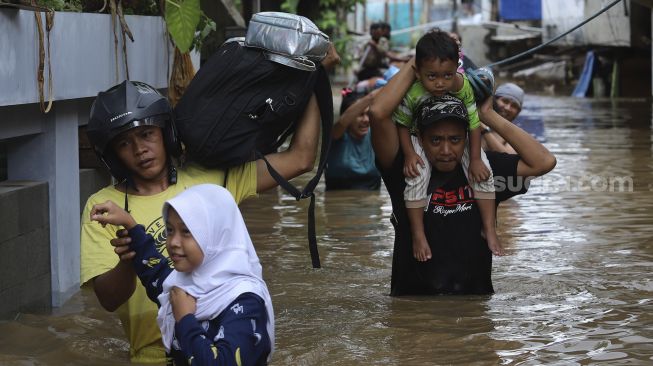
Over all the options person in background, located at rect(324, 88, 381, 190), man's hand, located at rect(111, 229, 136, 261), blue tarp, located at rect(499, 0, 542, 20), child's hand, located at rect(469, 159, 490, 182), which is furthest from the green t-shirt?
blue tarp, located at rect(499, 0, 542, 20)

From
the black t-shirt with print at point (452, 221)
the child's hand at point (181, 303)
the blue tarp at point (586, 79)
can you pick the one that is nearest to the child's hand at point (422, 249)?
→ the black t-shirt with print at point (452, 221)

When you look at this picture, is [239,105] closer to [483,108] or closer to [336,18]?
[483,108]

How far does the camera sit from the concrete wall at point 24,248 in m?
5.83

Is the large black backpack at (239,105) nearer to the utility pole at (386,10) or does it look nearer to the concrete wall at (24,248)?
the concrete wall at (24,248)

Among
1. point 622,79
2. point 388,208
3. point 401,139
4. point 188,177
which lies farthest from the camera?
point 622,79

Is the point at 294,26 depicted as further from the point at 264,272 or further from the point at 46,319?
the point at 264,272

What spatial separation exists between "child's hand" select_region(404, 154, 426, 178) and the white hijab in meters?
2.45

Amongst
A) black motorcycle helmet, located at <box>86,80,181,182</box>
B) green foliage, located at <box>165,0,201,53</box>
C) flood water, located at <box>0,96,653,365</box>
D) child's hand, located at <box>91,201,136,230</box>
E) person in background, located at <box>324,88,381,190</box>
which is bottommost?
flood water, located at <box>0,96,653,365</box>

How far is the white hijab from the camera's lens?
3.56 metres

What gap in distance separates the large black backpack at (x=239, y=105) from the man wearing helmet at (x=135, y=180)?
9cm

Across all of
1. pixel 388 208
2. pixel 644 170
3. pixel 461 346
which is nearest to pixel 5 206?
pixel 461 346

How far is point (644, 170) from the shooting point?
42.7 feet

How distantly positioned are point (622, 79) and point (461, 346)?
2392cm

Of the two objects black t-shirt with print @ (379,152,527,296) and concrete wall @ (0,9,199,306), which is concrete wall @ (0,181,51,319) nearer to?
concrete wall @ (0,9,199,306)
